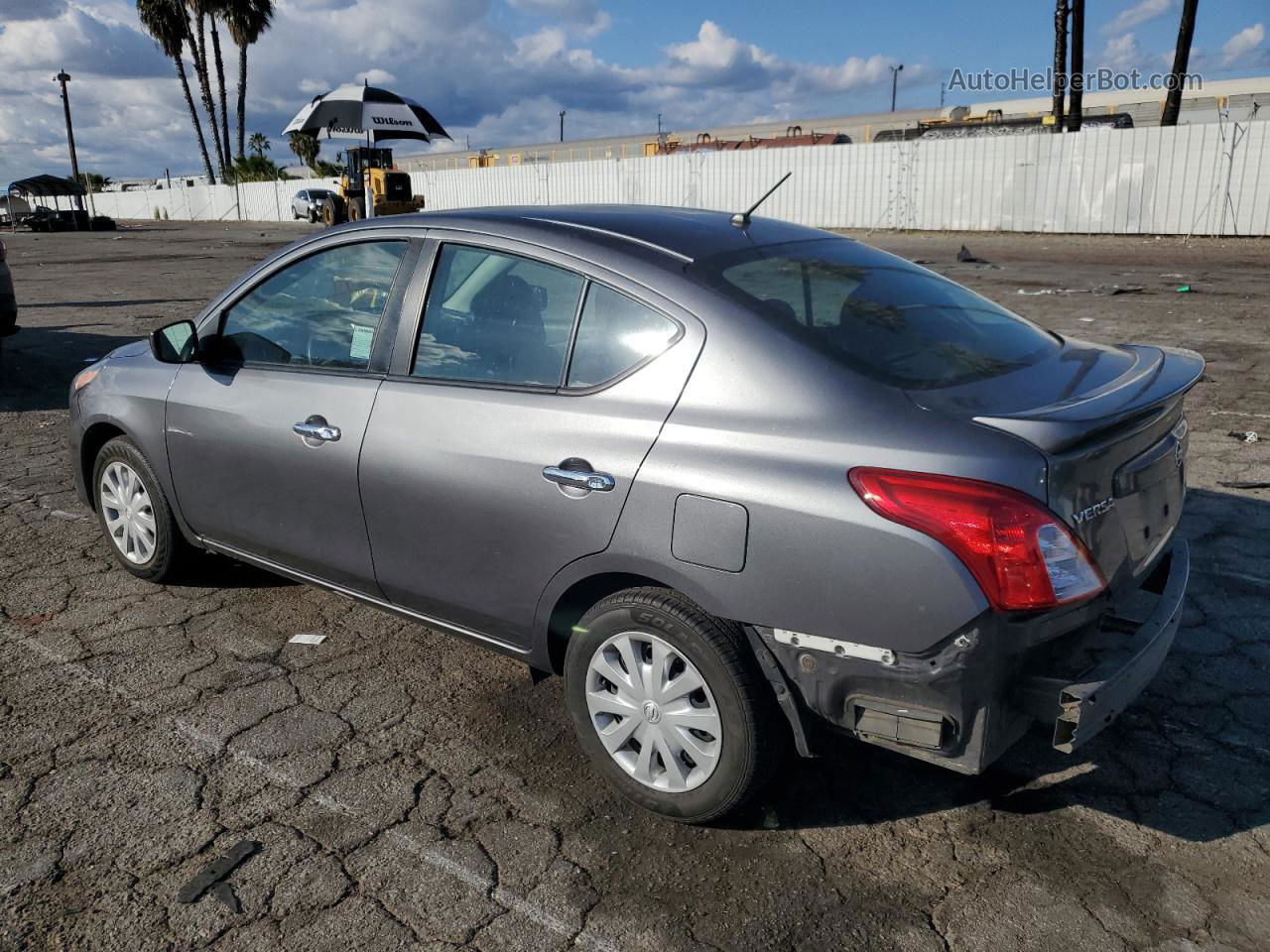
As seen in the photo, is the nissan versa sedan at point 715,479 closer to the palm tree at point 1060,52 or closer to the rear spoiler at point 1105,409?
the rear spoiler at point 1105,409

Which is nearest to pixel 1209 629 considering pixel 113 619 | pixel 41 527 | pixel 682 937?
pixel 682 937

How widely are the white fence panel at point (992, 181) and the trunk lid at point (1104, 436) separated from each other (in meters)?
21.2

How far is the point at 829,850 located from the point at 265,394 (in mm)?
2449

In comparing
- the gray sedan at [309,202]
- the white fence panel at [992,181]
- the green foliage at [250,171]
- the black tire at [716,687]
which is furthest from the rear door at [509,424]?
the green foliage at [250,171]

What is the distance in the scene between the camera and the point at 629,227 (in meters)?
3.15

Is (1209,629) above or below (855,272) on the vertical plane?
below

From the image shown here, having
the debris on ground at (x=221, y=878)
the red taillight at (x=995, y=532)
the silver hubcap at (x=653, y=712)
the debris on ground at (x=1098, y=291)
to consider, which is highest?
the red taillight at (x=995, y=532)

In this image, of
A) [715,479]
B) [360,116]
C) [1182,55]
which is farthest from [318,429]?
[1182,55]

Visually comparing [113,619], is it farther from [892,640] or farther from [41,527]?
[892,640]

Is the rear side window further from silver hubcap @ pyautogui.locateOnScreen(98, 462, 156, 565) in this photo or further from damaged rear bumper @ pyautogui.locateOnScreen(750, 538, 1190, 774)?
silver hubcap @ pyautogui.locateOnScreen(98, 462, 156, 565)

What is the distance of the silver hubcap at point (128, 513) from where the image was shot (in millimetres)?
4324

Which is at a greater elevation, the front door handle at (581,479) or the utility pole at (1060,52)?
the utility pole at (1060,52)

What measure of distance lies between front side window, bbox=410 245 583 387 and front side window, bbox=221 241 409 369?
0.84ft

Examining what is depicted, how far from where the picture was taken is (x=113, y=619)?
4.12m
